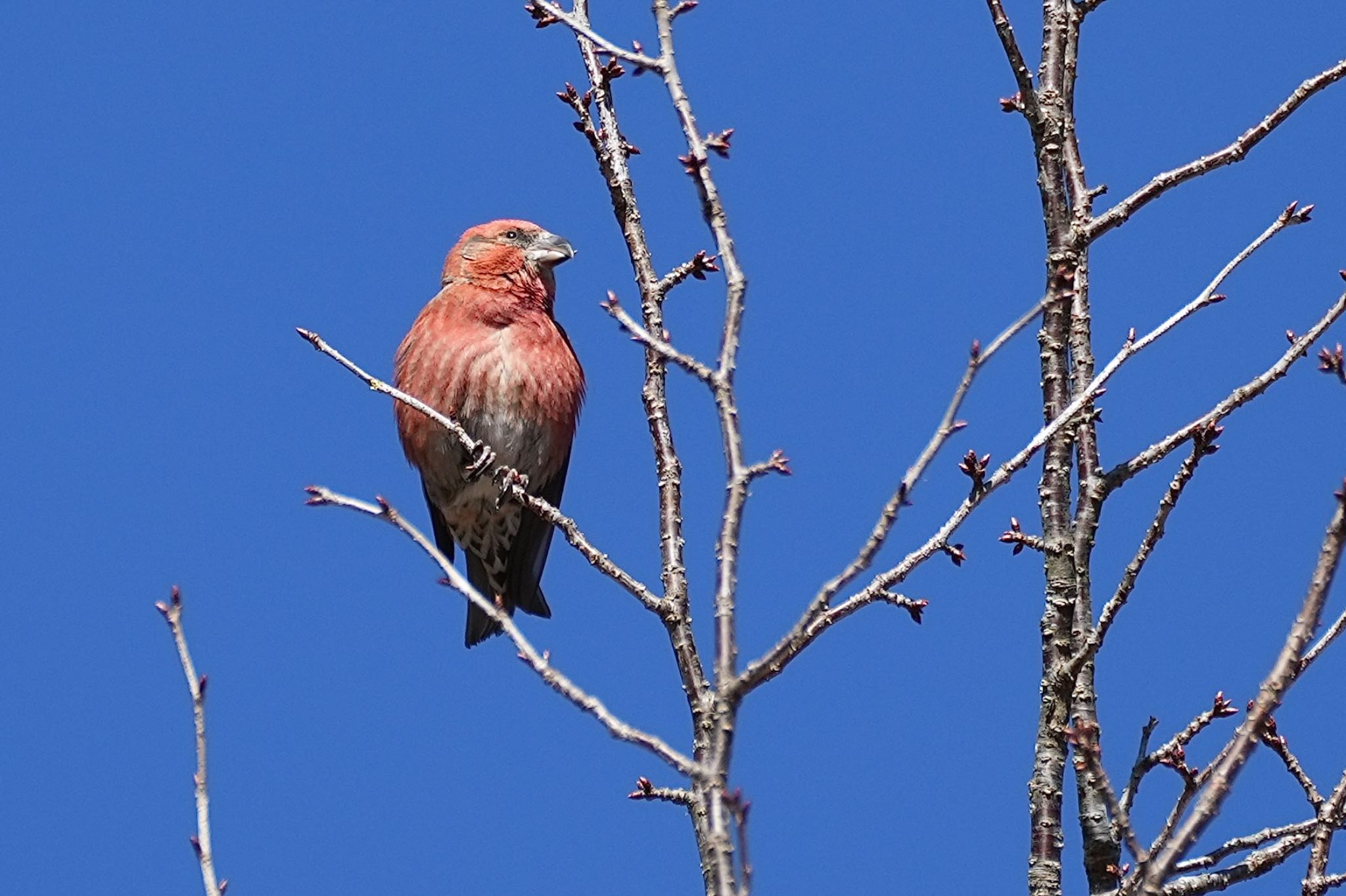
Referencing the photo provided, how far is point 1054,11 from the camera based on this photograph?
508 cm

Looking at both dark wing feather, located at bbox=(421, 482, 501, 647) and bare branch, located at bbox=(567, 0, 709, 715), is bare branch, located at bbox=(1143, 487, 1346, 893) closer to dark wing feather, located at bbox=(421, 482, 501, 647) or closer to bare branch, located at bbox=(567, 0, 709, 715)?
bare branch, located at bbox=(567, 0, 709, 715)

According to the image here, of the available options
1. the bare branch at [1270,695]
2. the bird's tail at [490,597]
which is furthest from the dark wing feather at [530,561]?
the bare branch at [1270,695]

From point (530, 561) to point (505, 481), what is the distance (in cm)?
98

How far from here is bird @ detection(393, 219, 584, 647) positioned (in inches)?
293

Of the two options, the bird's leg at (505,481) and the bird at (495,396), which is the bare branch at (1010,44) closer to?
the bird's leg at (505,481)

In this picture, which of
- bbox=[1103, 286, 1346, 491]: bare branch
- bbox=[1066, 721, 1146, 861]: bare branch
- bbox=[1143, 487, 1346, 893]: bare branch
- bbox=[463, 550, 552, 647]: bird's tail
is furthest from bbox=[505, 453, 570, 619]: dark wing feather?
bbox=[1143, 487, 1346, 893]: bare branch

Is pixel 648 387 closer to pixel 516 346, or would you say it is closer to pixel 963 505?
pixel 963 505

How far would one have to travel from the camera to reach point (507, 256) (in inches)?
317

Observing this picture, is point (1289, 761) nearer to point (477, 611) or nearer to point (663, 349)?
point (663, 349)

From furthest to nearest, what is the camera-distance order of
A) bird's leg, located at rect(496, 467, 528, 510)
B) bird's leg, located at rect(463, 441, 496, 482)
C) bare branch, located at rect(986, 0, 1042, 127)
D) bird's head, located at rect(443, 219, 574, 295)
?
bird's head, located at rect(443, 219, 574, 295) → bird's leg, located at rect(463, 441, 496, 482) → bird's leg, located at rect(496, 467, 528, 510) → bare branch, located at rect(986, 0, 1042, 127)

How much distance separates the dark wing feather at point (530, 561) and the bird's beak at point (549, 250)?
0.95 meters

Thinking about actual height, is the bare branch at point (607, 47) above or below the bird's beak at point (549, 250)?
below

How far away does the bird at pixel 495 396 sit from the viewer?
24.4 feet

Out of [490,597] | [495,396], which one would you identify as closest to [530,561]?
[490,597]
